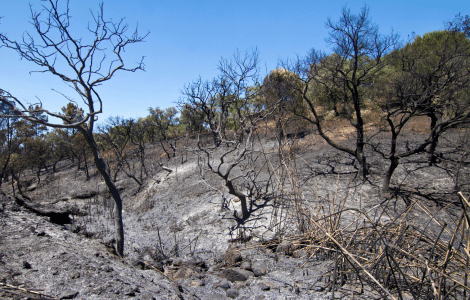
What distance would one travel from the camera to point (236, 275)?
10.9 ft

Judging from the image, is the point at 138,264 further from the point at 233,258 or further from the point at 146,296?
the point at 146,296

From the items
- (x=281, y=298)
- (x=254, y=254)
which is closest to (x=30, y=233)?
(x=254, y=254)

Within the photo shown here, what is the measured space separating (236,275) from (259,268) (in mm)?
332

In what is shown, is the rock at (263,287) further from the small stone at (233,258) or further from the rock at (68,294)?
the rock at (68,294)

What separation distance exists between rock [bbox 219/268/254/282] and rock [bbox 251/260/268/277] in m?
0.08

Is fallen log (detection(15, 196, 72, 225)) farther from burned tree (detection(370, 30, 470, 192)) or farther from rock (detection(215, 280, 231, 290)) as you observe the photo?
burned tree (detection(370, 30, 470, 192))

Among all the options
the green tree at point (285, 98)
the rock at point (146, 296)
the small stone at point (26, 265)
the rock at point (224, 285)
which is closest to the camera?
the rock at point (146, 296)

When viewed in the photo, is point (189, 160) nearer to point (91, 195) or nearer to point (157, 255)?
point (91, 195)

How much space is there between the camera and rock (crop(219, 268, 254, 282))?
3.28 m

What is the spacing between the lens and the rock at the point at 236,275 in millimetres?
3280

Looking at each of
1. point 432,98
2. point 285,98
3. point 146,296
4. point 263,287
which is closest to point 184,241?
point 263,287

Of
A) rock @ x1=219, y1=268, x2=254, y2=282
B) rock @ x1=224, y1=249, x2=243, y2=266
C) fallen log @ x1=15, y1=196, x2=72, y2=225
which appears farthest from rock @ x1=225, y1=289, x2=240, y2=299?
fallen log @ x1=15, y1=196, x2=72, y2=225

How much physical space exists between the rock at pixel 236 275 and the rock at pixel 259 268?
0.08 m

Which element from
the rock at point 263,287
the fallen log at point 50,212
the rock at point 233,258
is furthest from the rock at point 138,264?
the fallen log at point 50,212
